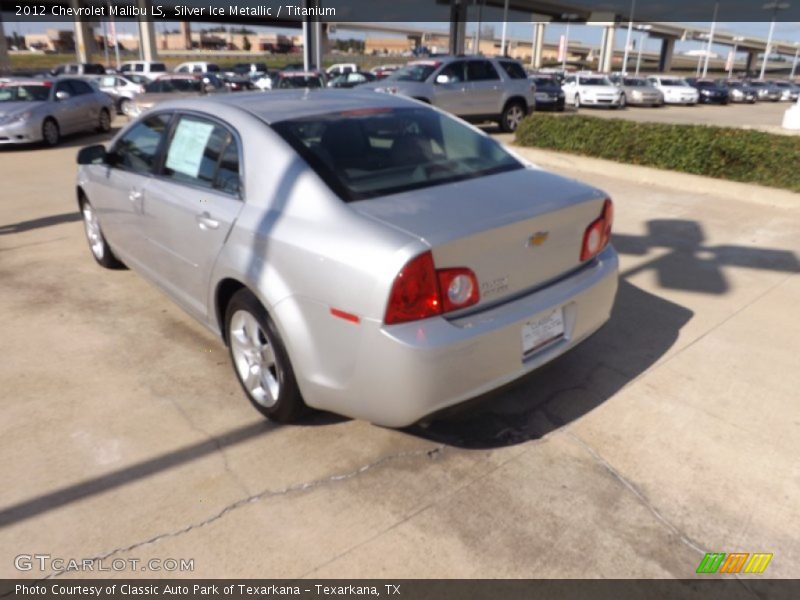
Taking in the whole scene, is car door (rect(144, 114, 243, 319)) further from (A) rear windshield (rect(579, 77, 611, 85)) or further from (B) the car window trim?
(A) rear windshield (rect(579, 77, 611, 85))

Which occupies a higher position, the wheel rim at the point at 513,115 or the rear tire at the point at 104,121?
the wheel rim at the point at 513,115

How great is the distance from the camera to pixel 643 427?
10.1 ft

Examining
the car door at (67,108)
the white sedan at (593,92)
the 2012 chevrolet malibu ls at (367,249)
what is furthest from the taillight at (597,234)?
the white sedan at (593,92)

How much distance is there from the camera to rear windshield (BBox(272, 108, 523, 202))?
291 centimetres

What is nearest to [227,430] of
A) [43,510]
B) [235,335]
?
[235,335]

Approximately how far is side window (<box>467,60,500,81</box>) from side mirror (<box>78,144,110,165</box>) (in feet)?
38.8

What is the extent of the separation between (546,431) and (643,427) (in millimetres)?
491

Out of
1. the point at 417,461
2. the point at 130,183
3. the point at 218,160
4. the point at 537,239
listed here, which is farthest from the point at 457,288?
the point at 130,183

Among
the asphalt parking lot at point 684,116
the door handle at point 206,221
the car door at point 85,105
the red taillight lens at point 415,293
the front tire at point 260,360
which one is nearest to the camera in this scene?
the red taillight lens at point 415,293

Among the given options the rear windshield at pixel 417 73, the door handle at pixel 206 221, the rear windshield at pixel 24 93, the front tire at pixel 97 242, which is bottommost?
the front tire at pixel 97 242

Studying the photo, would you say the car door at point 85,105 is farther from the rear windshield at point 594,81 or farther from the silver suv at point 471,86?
the rear windshield at point 594,81

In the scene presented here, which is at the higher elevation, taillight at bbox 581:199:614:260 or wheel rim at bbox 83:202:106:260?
taillight at bbox 581:199:614:260

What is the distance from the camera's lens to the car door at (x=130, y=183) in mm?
3887

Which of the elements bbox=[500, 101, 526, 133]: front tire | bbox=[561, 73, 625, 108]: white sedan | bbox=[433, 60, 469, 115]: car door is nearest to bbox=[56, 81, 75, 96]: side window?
bbox=[433, 60, 469, 115]: car door
